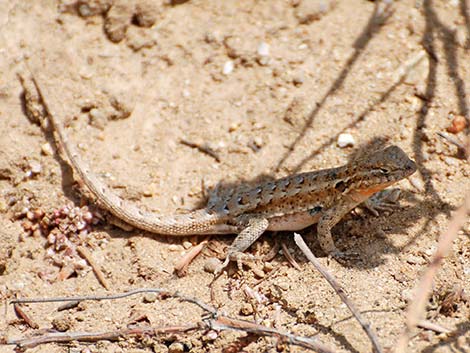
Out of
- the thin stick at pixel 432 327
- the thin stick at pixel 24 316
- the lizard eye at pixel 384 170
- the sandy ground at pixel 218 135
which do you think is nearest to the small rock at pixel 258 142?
the sandy ground at pixel 218 135

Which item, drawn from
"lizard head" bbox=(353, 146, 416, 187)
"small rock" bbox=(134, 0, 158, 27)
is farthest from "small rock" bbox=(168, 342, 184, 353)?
"small rock" bbox=(134, 0, 158, 27)

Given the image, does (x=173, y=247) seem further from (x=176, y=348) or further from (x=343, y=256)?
(x=343, y=256)

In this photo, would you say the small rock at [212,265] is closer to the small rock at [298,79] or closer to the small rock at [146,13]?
the small rock at [298,79]

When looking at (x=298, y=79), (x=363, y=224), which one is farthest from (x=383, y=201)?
(x=298, y=79)

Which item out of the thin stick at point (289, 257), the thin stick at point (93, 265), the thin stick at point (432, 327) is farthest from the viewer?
the thin stick at point (93, 265)

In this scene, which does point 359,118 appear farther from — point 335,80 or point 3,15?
point 3,15
